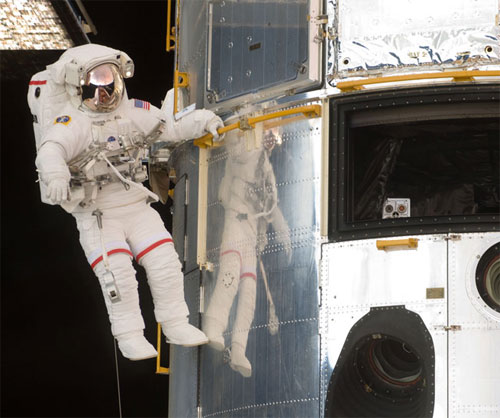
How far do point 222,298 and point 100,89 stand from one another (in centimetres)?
193

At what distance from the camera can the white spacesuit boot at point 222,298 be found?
35.7 feet

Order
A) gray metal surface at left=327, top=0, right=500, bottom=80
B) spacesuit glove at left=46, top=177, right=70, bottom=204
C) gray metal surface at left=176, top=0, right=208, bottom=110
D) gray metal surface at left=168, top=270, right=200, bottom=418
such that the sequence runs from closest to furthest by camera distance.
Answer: spacesuit glove at left=46, top=177, right=70, bottom=204
gray metal surface at left=327, top=0, right=500, bottom=80
gray metal surface at left=168, top=270, right=200, bottom=418
gray metal surface at left=176, top=0, right=208, bottom=110

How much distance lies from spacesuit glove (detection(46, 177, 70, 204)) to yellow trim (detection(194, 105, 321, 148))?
1534 millimetres

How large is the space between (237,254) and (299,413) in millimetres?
1434

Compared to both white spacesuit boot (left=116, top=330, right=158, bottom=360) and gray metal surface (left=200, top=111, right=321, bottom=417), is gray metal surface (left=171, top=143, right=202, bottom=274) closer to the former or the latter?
gray metal surface (left=200, top=111, right=321, bottom=417)

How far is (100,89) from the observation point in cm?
1095

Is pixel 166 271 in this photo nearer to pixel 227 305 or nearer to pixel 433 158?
pixel 227 305

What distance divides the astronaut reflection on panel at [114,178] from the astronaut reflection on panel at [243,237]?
0.23 m

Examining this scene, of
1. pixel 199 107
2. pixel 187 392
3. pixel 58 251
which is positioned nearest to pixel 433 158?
pixel 199 107

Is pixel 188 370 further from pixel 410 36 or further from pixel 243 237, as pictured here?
pixel 410 36

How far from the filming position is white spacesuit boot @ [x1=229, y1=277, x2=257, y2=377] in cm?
1066

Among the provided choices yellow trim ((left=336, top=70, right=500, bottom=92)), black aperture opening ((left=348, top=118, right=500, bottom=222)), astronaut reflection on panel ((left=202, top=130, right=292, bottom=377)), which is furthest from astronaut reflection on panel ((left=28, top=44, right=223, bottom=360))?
black aperture opening ((left=348, top=118, right=500, bottom=222))

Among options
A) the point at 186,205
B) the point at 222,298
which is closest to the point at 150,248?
the point at 222,298

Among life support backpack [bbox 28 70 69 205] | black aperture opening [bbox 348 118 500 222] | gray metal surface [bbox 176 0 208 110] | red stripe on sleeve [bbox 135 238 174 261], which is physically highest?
gray metal surface [bbox 176 0 208 110]
